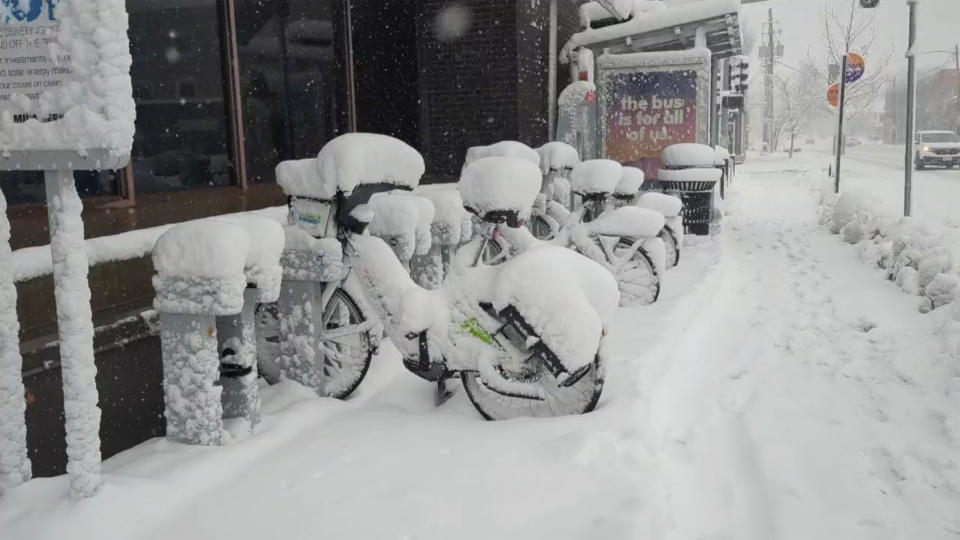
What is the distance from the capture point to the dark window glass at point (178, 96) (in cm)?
596

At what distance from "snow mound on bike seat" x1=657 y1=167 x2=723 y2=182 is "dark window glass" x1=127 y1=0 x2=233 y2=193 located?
6.35 meters

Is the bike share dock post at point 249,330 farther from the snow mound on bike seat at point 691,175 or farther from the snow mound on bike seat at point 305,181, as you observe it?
the snow mound on bike seat at point 691,175

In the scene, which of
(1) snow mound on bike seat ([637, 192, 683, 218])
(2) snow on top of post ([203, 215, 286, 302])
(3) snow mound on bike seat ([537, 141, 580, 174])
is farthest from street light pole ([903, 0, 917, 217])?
(2) snow on top of post ([203, 215, 286, 302])

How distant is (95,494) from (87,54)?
1.65m

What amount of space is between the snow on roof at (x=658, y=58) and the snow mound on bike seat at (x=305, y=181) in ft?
29.8

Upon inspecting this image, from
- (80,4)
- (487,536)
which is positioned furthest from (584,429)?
(80,4)

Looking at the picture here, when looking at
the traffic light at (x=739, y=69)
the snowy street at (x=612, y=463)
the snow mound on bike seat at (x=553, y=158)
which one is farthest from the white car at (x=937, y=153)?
the snowy street at (x=612, y=463)

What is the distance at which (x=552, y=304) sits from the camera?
12.8ft

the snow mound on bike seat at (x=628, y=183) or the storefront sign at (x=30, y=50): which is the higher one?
the storefront sign at (x=30, y=50)

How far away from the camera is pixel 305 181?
4391 mm

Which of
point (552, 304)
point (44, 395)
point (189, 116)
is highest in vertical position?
point (189, 116)

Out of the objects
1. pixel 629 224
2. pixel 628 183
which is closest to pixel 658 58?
pixel 628 183

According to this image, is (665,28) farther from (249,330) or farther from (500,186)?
(249,330)

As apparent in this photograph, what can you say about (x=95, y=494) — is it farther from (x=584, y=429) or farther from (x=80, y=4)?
(x=584, y=429)
